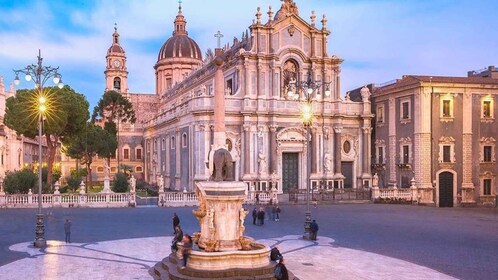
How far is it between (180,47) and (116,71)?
12.0 meters

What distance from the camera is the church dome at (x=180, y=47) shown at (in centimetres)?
8581

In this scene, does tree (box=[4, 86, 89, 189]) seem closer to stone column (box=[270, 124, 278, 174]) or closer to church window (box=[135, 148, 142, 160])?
stone column (box=[270, 124, 278, 174])

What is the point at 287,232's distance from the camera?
82.8ft

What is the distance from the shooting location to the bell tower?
87.9 metres

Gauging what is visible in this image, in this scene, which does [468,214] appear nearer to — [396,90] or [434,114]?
[434,114]

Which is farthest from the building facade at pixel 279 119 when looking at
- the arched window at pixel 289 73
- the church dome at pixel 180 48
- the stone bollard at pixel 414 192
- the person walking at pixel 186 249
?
the church dome at pixel 180 48

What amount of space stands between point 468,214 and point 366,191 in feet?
A: 30.3

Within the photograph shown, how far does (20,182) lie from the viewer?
38219 millimetres

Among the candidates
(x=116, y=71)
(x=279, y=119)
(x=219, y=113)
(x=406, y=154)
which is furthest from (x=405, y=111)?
(x=116, y=71)

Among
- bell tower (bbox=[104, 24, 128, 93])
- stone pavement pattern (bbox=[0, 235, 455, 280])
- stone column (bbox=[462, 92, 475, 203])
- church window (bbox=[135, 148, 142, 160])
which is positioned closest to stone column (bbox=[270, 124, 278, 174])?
stone column (bbox=[462, 92, 475, 203])

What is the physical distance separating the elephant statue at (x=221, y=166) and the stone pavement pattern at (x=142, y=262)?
373 centimetres

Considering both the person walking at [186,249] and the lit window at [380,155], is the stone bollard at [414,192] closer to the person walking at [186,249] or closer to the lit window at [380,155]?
the lit window at [380,155]

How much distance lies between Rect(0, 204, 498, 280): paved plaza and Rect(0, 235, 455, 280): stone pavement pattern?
0.10 feet

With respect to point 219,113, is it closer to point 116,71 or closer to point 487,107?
point 487,107
